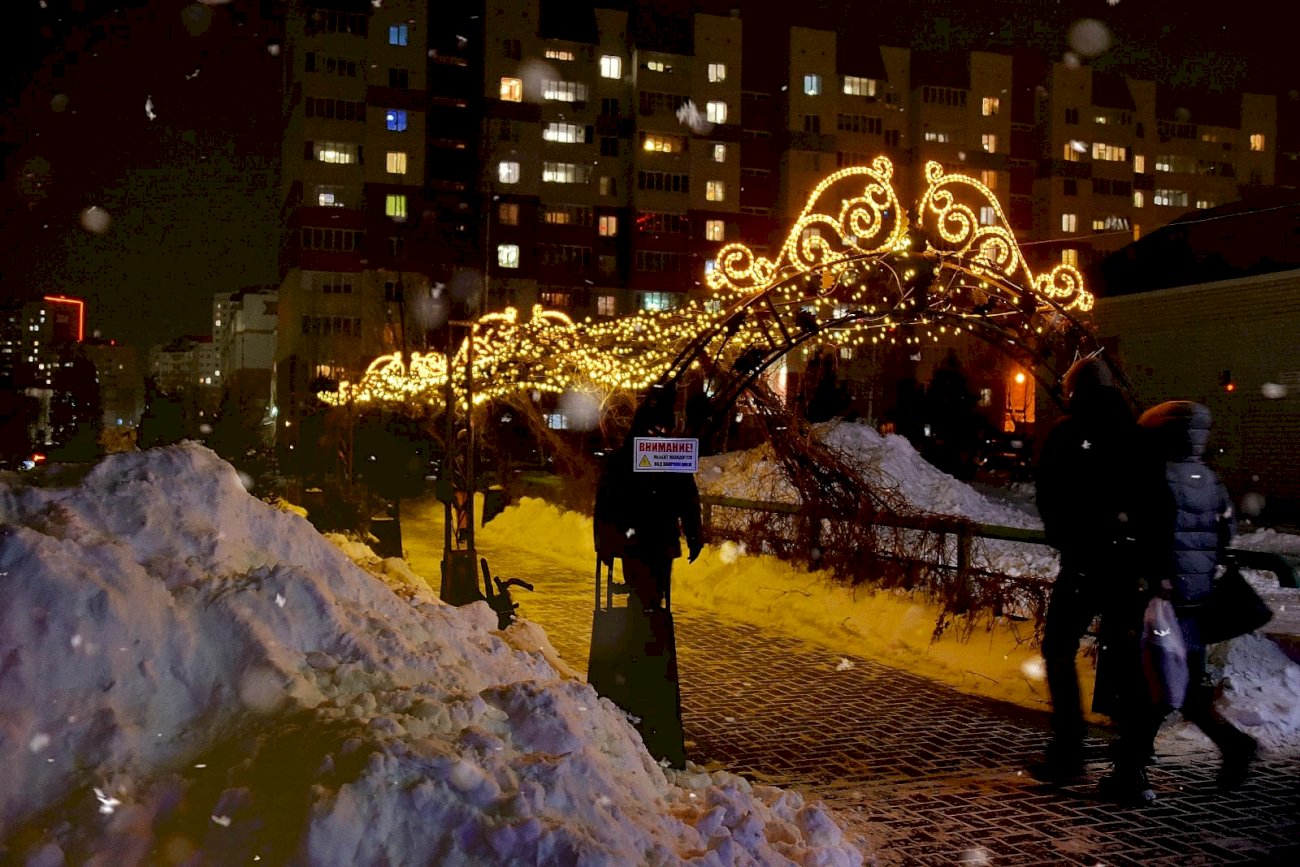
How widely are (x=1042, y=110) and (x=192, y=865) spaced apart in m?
74.2

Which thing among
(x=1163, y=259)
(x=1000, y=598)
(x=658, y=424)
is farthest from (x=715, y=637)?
(x=1163, y=259)

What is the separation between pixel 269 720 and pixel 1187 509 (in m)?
4.88

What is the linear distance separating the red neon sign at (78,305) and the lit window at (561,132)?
2790 centimetres

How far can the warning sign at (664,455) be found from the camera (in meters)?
6.91

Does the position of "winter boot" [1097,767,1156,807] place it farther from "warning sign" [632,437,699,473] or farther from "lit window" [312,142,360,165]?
"lit window" [312,142,360,165]

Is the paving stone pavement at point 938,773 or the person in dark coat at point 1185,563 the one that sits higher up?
the person in dark coat at point 1185,563

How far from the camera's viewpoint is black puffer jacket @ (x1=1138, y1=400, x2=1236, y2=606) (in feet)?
19.2

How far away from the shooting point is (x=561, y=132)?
203 feet

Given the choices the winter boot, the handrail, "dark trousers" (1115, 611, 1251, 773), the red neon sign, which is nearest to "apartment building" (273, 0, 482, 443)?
the red neon sign

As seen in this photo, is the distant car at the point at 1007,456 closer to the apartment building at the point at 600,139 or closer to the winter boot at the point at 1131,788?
the apartment building at the point at 600,139

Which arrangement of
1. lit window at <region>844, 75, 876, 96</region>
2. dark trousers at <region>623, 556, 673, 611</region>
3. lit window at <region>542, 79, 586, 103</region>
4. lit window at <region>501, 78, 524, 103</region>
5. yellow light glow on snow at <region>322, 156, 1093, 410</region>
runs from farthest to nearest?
lit window at <region>844, 75, 876, 96</region>
lit window at <region>542, 79, 586, 103</region>
lit window at <region>501, 78, 524, 103</region>
yellow light glow on snow at <region>322, 156, 1093, 410</region>
dark trousers at <region>623, 556, 673, 611</region>

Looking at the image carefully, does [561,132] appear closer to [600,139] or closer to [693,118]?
[600,139]

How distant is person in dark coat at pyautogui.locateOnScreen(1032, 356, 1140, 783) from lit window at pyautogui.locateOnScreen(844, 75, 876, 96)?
6251 centimetres

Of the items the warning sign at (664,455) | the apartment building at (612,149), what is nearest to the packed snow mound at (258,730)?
the warning sign at (664,455)
